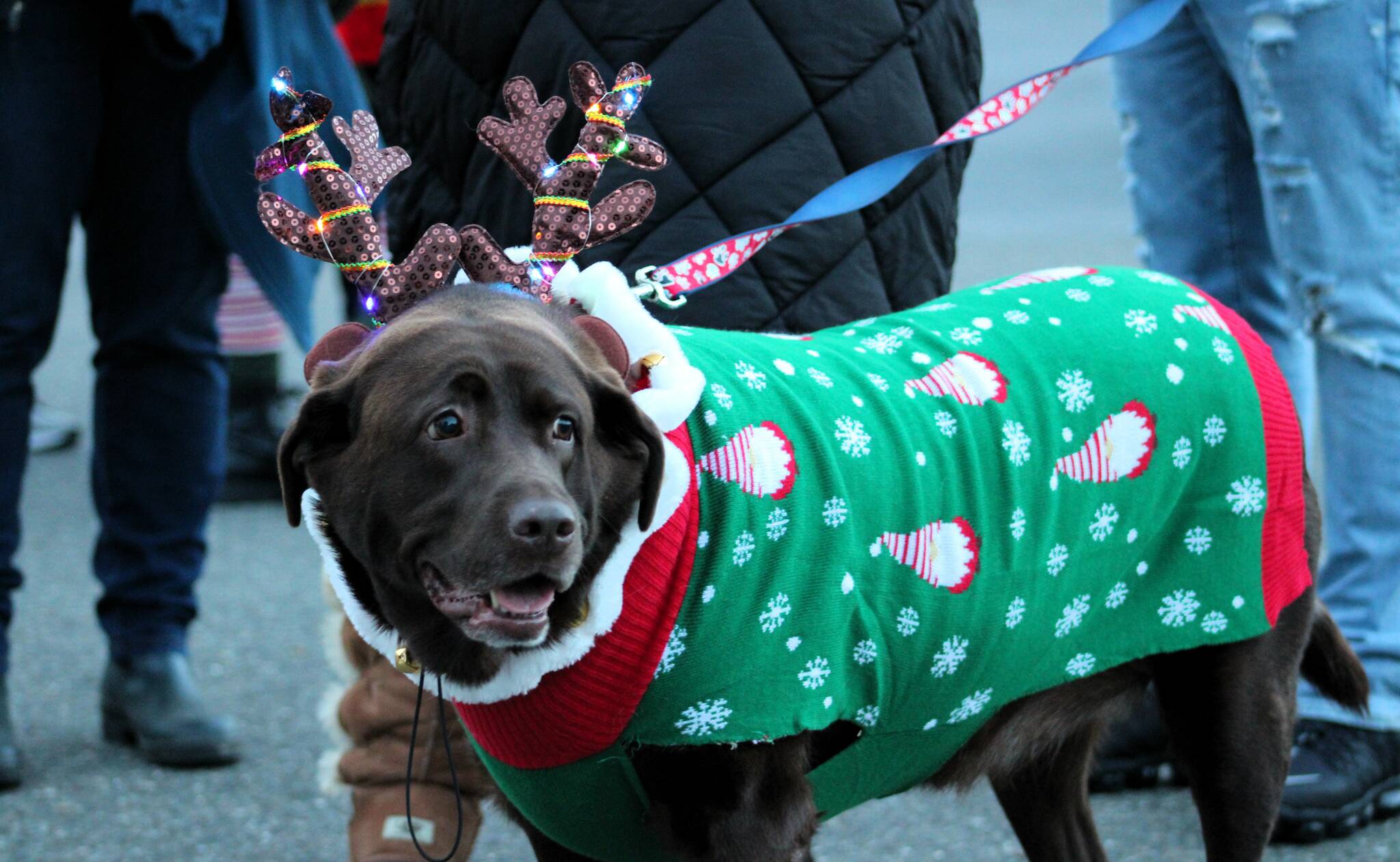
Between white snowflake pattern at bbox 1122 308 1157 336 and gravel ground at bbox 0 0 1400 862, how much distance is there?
3.77 feet

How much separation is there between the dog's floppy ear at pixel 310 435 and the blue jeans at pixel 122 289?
1525 mm

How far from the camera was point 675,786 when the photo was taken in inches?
71.5

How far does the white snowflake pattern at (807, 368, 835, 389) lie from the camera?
1.92 meters

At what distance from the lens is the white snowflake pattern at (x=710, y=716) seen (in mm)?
1743

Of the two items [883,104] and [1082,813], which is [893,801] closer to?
[1082,813]

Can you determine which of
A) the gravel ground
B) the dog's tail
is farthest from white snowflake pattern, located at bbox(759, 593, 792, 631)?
the gravel ground

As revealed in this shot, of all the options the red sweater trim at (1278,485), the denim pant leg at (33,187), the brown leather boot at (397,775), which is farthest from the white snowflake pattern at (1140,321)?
the denim pant leg at (33,187)

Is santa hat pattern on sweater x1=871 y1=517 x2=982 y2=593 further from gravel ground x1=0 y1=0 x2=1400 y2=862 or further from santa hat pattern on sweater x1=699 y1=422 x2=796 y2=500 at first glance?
gravel ground x1=0 y1=0 x2=1400 y2=862

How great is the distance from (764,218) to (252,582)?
8.89ft

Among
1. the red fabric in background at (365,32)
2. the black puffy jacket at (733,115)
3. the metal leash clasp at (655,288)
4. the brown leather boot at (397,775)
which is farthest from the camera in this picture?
the red fabric in background at (365,32)

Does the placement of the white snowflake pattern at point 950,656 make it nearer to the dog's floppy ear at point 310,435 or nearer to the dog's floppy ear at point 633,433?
the dog's floppy ear at point 633,433

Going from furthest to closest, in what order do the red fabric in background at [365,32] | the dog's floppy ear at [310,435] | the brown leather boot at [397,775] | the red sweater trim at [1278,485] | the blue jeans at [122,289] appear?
the red fabric in background at [365,32], the blue jeans at [122,289], the brown leather boot at [397,775], the red sweater trim at [1278,485], the dog's floppy ear at [310,435]

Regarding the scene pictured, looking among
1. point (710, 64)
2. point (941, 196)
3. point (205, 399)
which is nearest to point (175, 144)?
point (205, 399)

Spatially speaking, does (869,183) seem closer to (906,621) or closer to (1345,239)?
(906,621)
